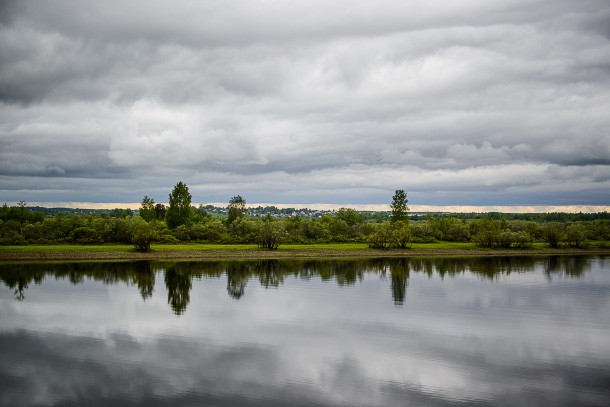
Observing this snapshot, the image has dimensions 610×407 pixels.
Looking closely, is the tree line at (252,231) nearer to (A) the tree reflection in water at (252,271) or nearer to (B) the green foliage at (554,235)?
(B) the green foliage at (554,235)

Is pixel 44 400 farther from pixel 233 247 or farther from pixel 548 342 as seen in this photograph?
pixel 233 247

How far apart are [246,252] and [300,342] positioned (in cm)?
5178

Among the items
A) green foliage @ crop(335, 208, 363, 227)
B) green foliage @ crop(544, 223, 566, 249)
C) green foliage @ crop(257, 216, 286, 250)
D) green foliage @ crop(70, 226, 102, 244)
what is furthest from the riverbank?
green foliage @ crop(335, 208, 363, 227)

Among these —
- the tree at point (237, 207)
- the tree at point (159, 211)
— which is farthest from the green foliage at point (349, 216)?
the tree at point (159, 211)

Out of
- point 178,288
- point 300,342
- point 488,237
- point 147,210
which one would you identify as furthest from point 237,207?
point 300,342

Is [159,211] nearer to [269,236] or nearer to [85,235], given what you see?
[85,235]

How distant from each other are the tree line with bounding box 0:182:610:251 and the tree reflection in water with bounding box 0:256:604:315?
1473 centimetres

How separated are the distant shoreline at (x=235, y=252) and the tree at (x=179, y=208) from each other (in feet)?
56.2

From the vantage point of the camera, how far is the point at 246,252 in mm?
76938

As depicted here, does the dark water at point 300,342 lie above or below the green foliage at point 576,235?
below

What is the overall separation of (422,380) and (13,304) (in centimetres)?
2906

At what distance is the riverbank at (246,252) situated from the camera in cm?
6738

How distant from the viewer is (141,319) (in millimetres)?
30797

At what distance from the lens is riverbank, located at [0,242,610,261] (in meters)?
67.4
